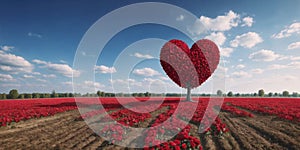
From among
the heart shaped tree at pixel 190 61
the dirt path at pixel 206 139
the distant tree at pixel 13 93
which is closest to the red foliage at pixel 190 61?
the heart shaped tree at pixel 190 61

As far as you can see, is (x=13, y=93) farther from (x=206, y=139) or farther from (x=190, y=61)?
(x=206, y=139)

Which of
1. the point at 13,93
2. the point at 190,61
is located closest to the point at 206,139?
the point at 190,61

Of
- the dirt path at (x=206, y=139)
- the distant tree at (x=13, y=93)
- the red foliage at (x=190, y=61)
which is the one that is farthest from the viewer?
the distant tree at (x=13, y=93)

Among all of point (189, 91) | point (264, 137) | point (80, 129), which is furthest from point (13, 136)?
point (189, 91)

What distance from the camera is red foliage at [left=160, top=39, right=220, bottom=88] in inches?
695

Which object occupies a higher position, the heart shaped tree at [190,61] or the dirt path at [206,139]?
the heart shaped tree at [190,61]

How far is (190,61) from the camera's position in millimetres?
17594

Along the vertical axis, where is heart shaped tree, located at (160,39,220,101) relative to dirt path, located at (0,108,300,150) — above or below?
above

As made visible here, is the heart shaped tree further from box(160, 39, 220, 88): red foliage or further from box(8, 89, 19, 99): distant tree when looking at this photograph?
box(8, 89, 19, 99): distant tree

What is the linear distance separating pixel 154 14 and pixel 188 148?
9387 millimetres

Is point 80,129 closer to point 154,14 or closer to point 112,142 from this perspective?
point 112,142

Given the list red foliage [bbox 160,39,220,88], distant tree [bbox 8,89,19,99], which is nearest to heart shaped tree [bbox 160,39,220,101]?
red foliage [bbox 160,39,220,88]

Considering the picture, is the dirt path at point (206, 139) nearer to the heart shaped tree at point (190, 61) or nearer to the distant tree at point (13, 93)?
the heart shaped tree at point (190, 61)

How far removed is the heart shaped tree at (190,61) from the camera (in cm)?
1764
